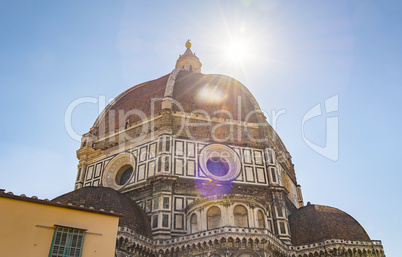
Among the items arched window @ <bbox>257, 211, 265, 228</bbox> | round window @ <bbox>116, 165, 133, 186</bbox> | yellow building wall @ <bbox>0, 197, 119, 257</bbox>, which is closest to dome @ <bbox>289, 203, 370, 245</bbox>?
arched window @ <bbox>257, 211, 265, 228</bbox>

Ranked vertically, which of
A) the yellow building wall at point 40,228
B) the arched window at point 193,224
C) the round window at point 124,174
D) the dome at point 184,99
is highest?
the dome at point 184,99

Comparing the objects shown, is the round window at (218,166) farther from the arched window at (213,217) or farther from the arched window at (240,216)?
the arched window at (240,216)

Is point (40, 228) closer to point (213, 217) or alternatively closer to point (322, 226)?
point (213, 217)

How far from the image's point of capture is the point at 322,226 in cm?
2086

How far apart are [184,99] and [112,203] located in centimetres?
1059

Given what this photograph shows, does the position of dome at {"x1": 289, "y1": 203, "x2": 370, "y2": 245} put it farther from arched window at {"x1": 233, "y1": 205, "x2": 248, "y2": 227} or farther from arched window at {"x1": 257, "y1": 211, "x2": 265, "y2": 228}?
arched window at {"x1": 233, "y1": 205, "x2": 248, "y2": 227}

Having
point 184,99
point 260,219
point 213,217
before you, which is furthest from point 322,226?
point 184,99

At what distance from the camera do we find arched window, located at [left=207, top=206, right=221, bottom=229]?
18.7m

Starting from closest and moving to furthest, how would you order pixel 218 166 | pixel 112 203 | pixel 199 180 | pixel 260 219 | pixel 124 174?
pixel 112 203, pixel 260 219, pixel 199 180, pixel 218 166, pixel 124 174

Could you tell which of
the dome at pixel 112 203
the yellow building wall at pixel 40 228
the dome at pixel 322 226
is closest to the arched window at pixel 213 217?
the dome at pixel 112 203

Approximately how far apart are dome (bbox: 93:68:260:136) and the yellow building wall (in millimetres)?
14621

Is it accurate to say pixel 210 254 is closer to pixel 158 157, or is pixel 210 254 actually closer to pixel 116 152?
pixel 158 157

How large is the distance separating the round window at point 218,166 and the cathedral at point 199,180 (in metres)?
0.07

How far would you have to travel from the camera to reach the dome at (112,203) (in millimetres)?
18172
